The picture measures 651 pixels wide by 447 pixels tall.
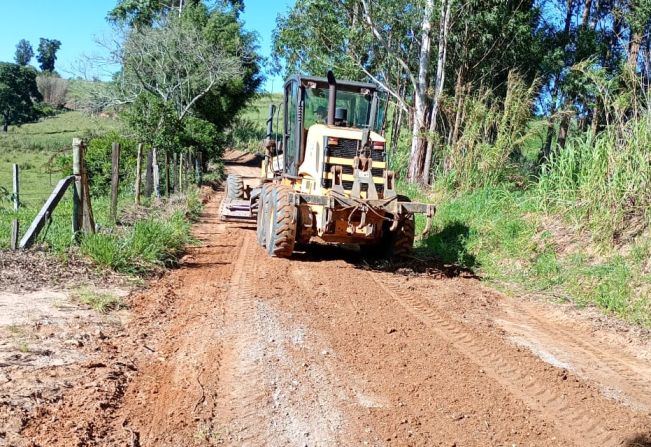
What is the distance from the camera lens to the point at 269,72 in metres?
35.4

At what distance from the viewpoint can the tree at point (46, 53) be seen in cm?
10788

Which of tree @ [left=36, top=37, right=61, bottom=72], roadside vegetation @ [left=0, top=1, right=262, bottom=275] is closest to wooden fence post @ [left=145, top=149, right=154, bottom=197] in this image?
roadside vegetation @ [left=0, top=1, right=262, bottom=275]

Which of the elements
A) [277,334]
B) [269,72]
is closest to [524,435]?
[277,334]

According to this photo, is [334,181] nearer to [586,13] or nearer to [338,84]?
[338,84]

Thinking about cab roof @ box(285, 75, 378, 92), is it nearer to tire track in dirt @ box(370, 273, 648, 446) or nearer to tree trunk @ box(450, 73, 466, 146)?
tire track in dirt @ box(370, 273, 648, 446)

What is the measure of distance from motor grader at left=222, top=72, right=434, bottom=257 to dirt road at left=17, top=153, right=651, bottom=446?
3.97 feet

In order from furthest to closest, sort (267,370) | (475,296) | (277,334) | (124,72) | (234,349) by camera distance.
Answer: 1. (124,72)
2. (475,296)
3. (277,334)
4. (234,349)
5. (267,370)

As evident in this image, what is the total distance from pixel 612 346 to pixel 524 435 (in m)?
2.85

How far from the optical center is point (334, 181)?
8961 mm

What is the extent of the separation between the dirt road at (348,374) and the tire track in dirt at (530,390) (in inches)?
0.6

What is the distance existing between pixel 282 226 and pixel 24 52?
419ft

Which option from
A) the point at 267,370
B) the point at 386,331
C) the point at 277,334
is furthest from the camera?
→ the point at 386,331

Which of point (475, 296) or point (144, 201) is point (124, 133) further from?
point (475, 296)

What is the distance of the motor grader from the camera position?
341 inches
